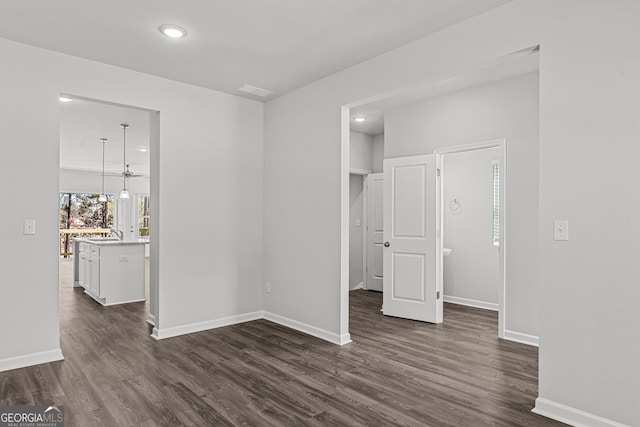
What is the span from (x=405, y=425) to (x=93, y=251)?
18.1 ft

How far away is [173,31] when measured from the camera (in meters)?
3.11

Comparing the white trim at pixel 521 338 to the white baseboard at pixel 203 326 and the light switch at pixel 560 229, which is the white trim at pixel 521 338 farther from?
the white baseboard at pixel 203 326

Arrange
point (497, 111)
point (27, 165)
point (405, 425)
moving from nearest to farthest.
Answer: point (405, 425) → point (27, 165) → point (497, 111)

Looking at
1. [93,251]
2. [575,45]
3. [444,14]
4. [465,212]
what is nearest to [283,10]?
[444,14]

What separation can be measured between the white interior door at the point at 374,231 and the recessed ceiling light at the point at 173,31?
4.24m

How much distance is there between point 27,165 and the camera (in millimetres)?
3363

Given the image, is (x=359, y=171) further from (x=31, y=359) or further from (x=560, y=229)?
(x=31, y=359)

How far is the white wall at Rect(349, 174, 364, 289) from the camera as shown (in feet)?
23.0

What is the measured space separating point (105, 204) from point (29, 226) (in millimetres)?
9787

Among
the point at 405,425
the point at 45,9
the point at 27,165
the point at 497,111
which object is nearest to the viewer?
the point at 405,425

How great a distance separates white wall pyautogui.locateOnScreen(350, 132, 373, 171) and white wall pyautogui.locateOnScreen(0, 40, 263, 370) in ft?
6.93

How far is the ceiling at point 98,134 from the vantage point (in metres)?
5.38

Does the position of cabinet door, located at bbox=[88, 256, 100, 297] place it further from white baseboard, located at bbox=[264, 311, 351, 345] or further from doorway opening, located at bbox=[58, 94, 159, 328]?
white baseboard, located at bbox=[264, 311, 351, 345]

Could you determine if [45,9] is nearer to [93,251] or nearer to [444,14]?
[444,14]
